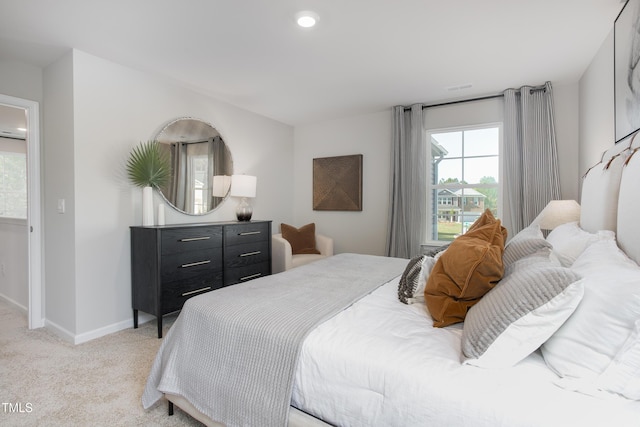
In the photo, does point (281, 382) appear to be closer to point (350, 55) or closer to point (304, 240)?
point (350, 55)

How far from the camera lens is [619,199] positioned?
145cm

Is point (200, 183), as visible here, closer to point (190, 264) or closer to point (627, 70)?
point (190, 264)

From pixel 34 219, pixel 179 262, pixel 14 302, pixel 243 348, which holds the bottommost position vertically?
pixel 14 302

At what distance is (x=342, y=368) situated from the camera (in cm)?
108

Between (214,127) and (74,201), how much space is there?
164 centimetres

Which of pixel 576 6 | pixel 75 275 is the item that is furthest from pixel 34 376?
pixel 576 6

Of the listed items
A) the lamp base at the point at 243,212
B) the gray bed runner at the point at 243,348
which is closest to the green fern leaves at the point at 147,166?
the lamp base at the point at 243,212

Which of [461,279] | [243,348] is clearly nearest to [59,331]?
[243,348]

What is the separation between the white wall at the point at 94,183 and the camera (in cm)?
263

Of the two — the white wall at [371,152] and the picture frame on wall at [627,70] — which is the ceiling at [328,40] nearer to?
the picture frame on wall at [627,70]

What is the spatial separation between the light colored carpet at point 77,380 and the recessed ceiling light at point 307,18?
2.51m

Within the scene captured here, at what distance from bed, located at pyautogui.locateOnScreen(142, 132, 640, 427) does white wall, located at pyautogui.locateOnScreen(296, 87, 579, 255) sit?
193 cm

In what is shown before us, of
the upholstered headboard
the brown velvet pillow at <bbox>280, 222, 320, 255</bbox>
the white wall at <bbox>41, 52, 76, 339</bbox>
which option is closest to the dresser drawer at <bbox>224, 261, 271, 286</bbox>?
the brown velvet pillow at <bbox>280, 222, 320, 255</bbox>

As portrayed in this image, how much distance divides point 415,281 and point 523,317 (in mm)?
665
